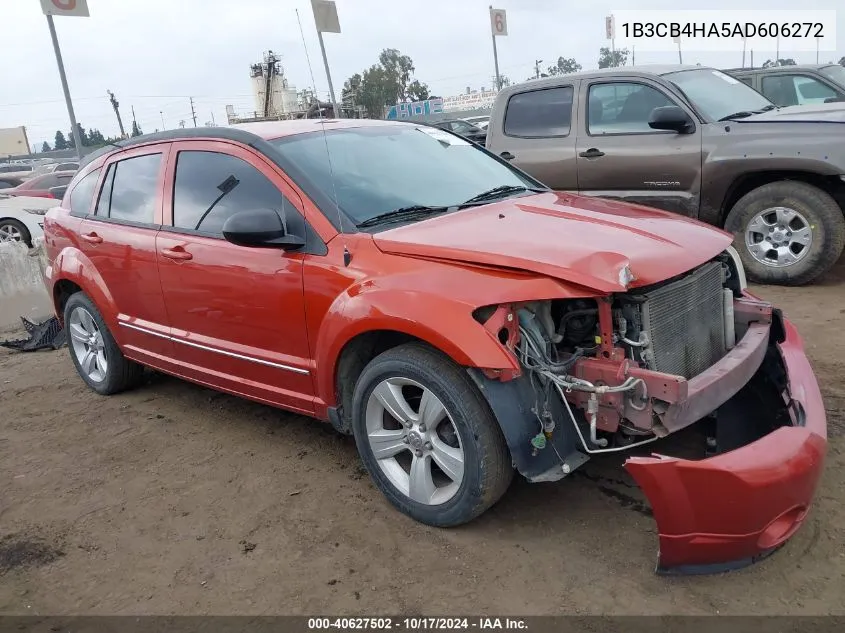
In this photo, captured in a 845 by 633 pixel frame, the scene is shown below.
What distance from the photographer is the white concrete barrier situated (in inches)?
303

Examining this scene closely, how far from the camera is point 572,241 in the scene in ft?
9.43

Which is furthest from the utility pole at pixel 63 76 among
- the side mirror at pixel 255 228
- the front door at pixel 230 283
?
the side mirror at pixel 255 228

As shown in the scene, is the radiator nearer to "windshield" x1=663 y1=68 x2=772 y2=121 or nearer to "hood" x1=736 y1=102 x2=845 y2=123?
"hood" x1=736 y1=102 x2=845 y2=123

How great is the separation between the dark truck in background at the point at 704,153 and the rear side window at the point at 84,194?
13.3 ft

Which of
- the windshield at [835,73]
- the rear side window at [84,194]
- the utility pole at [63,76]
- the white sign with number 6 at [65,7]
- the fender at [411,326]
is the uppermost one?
the white sign with number 6 at [65,7]

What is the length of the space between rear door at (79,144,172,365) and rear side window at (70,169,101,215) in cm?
11

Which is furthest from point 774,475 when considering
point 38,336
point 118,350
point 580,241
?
point 38,336

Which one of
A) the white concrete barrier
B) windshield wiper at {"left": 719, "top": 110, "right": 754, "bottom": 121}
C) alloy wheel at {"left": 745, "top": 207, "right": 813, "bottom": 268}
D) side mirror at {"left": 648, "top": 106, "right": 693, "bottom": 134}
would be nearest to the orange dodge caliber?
side mirror at {"left": 648, "top": 106, "right": 693, "bottom": 134}

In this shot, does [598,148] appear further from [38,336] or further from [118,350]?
[38,336]

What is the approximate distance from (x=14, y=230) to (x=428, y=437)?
458 inches

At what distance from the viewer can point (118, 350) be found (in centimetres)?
497

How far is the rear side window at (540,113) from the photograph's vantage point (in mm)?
7008

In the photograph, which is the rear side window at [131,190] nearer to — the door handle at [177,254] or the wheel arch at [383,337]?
the door handle at [177,254]

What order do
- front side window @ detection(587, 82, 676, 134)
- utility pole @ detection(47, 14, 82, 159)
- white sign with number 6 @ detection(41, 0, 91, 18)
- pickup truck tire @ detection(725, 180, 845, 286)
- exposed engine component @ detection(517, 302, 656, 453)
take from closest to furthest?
exposed engine component @ detection(517, 302, 656, 453)
pickup truck tire @ detection(725, 180, 845, 286)
front side window @ detection(587, 82, 676, 134)
white sign with number 6 @ detection(41, 0, 91, 18)
utility pole @ detection(47, 14, 82, 159)
